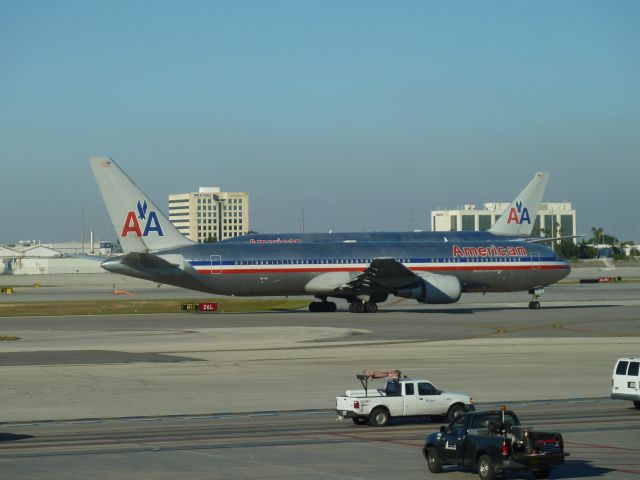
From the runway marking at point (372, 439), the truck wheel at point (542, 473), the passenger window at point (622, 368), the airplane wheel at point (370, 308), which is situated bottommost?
the runway marking at point (372, 439)

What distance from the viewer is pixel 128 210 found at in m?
68.9

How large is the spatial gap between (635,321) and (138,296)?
173 ft

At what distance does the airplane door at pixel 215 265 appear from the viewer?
69438 mm

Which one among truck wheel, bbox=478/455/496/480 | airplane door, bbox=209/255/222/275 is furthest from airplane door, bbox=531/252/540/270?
truck wheel, bbox=478/455/496/480

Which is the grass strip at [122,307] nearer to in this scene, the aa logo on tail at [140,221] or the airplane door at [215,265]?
the airplane door at [215,265]

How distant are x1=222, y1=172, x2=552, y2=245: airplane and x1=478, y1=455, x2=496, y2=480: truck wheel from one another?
253 ft

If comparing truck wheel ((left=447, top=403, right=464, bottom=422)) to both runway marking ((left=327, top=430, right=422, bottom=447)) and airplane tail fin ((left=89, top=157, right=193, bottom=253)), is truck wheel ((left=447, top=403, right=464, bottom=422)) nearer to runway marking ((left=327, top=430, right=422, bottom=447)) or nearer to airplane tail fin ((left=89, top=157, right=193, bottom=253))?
runway marking ((left=327, top=430, right=422, bottom=447))

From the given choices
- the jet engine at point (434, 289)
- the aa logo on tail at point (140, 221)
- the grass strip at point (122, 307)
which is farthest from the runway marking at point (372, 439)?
the grass strip at point (122, 307)

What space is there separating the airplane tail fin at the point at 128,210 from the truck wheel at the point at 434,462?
49.7m

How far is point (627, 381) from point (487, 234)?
7688 cm

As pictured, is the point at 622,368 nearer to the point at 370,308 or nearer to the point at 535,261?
the point at 370,308

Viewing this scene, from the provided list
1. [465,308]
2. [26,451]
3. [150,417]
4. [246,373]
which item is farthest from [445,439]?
[465,308]

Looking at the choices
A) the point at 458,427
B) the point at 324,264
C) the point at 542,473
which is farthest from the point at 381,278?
the point at 542,473

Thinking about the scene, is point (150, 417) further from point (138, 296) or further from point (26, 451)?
point (138, 296)
